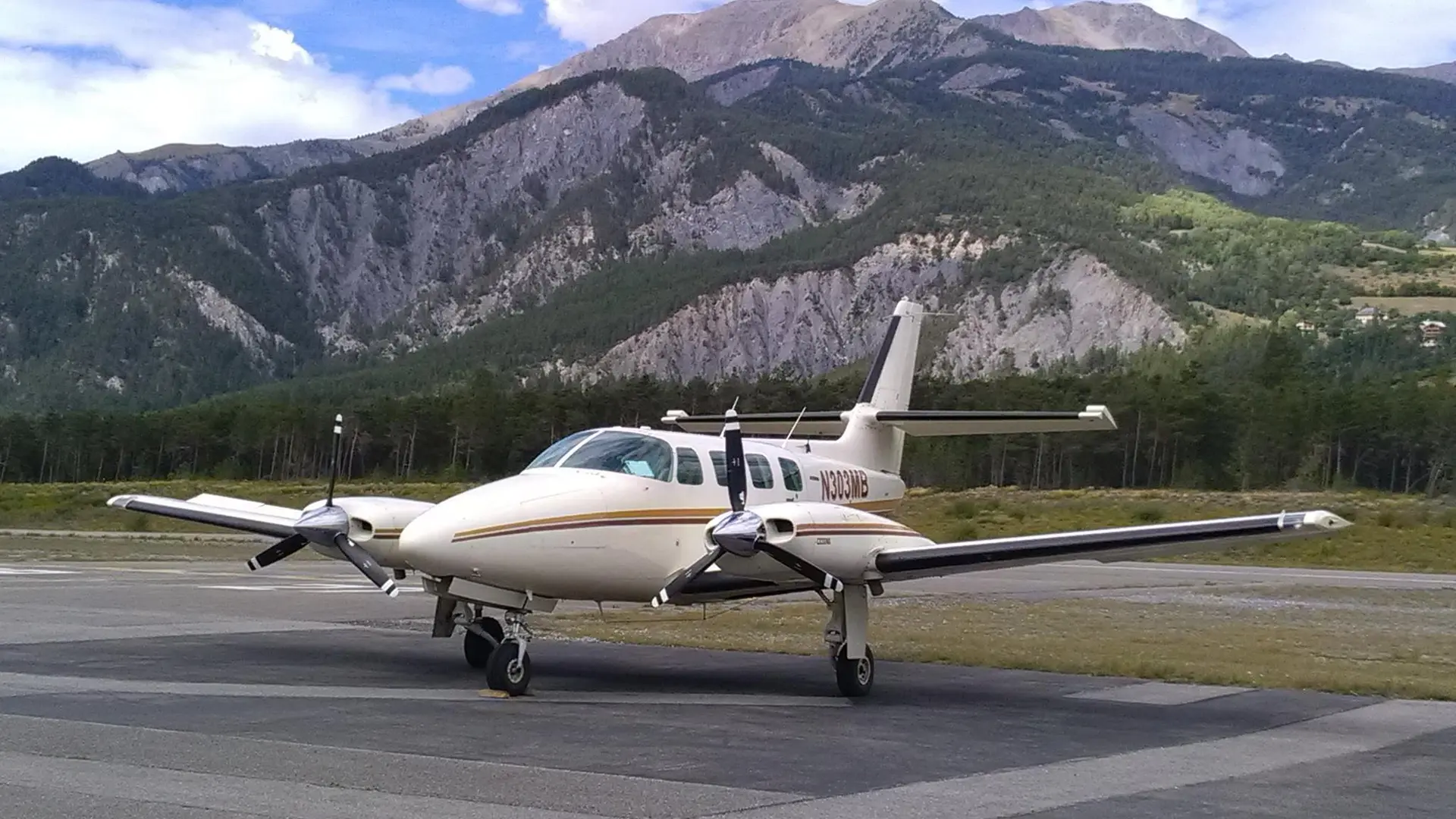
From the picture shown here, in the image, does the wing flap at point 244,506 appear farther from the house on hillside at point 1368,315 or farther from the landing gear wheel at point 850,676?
the house on hillside at point 1368,315

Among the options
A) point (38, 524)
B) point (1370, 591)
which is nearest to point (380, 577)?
point (1370, 591)

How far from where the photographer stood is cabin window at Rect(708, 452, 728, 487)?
657 inches

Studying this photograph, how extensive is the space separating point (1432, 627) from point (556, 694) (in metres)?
19.7

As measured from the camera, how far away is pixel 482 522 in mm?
14273

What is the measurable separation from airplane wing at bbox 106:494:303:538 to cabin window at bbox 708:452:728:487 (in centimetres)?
561

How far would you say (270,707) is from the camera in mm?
12820

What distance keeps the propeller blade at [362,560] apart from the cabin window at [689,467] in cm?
363

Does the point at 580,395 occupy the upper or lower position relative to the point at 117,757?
upper

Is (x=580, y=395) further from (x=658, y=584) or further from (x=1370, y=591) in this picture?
(x=658, y=584)

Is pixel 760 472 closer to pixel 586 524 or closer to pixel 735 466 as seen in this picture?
pixel 735 466

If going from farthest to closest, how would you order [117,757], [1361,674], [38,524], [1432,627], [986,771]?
[38,524] < [1432,627] < [1361,674] < [986,771] < [117,757]

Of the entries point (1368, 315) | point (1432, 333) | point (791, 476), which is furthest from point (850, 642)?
point (1368, 315)

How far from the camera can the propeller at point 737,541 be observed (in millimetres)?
14469

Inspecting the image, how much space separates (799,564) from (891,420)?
719 cm
